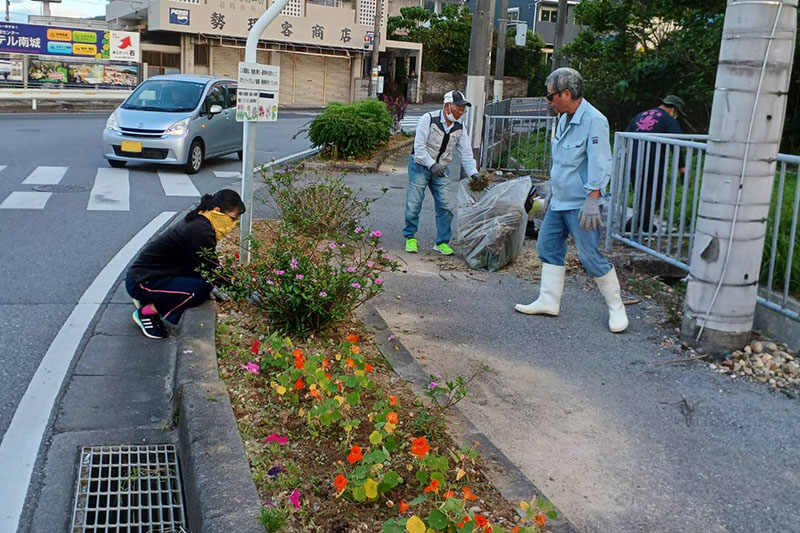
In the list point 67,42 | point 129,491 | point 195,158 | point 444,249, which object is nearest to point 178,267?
point 129,491

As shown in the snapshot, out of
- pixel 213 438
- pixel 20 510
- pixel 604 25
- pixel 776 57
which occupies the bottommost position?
pixel 20 510

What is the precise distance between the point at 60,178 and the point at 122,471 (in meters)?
9.77

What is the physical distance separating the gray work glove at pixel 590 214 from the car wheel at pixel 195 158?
381 inches

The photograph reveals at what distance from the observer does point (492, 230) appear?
7.94m

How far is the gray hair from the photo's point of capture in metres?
5.96

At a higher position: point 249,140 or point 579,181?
point 249,140

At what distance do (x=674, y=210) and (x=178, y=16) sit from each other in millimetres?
36848

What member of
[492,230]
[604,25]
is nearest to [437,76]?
[604,25]

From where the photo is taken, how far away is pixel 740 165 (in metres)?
5.44

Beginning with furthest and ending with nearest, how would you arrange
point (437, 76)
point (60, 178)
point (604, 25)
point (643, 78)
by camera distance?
point (437, 76) < point (604, 25) < point (643, 78) < point (60, 178)

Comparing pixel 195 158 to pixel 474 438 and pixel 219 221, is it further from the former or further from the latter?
pixel 474 438

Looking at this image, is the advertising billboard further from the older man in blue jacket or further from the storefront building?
the older man in blue jacket

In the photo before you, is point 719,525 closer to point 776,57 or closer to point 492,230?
point 776,57

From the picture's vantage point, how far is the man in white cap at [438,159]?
827 centimetres
